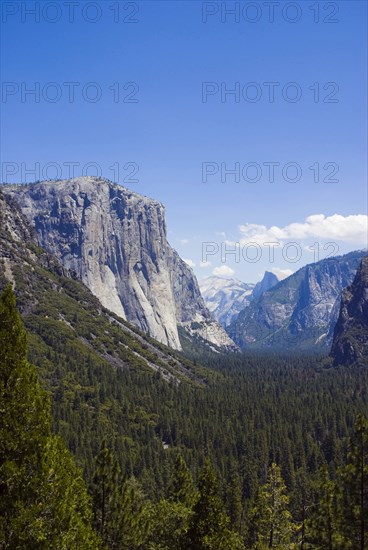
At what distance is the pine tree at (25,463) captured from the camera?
22078mm

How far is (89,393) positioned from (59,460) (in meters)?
149

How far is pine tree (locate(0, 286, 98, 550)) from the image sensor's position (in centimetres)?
2208

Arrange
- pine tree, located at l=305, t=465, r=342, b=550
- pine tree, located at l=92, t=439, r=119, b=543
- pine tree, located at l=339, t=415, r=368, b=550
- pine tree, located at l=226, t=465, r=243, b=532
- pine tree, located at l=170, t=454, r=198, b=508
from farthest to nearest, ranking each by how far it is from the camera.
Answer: pine tree, located at l=226, t=465, r=243, b=532
pine tree, located at l=170, t=454, r=198, b=508
pine tree, located at l=92, t=439, r=119, b=543
pine tree, located at l=305, t=465, r=342, b=550
pine tree, located at l=339, t=415, r=368, b=550

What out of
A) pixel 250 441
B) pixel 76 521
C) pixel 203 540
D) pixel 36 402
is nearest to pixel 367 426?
pixel 203 540

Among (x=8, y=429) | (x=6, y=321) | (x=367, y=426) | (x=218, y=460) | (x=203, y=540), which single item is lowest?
(x=218, y=460)

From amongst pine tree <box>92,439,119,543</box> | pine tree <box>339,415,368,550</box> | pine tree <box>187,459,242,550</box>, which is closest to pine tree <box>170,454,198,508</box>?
pine tree <box>92,439,119,543</box>

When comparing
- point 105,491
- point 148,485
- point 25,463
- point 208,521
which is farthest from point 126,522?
point 148,485

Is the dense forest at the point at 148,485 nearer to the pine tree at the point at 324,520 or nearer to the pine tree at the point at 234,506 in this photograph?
the pine tree at the point at 324,520

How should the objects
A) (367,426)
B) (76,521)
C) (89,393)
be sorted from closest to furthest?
(76,521) → (367,426) → (89,393)

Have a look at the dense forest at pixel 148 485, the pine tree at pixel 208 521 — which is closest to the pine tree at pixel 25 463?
the dense forest at pixel 148 485

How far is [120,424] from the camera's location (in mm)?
150250

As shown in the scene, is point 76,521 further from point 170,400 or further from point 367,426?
point 170,400

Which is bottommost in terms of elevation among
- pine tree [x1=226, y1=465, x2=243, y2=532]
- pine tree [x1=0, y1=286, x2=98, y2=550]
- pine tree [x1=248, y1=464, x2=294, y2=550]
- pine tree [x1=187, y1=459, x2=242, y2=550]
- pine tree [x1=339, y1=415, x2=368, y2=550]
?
pine tree [x1=226, y1=465, x2=243, y2=532]

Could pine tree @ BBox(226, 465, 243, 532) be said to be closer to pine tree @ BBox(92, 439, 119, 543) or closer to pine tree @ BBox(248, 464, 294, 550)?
pine tree @ BBox(248, 464, 294, 550)
